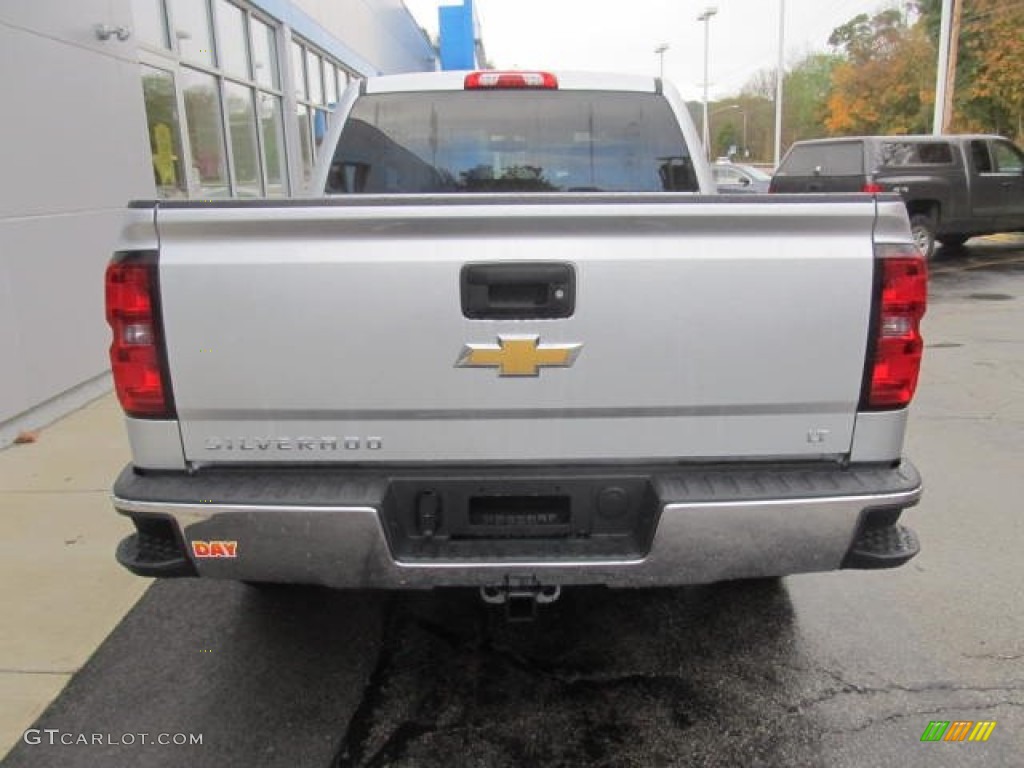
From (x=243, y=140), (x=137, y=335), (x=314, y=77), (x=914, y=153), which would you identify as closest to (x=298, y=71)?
(x=314, y=77)

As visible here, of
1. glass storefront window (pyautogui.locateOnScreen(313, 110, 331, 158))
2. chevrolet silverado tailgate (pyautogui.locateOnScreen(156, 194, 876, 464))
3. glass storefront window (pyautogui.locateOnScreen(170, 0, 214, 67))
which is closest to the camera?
chevrolet silverado tailgate (pyautogui.locateOnScreen(156, 194, 876, 464))

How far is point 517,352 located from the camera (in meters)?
2.34

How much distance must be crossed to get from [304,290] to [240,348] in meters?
0.25

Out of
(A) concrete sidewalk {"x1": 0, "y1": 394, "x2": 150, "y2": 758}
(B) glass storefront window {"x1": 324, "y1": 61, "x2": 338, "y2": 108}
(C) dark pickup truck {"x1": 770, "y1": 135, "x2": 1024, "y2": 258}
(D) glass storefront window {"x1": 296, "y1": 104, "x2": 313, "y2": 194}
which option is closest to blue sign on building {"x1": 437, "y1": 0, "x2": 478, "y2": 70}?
(B) glass storefront window {"x1": 324, "y1": 61, "x2": 338, "y2": 108}

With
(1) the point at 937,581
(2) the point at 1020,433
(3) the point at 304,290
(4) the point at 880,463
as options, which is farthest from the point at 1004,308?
(3) the point at 304,290

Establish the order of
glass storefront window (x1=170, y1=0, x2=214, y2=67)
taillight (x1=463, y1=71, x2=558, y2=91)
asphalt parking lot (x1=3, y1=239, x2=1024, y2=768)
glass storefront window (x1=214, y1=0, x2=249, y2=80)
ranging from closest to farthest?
asphalt parking lot (x1=3, y1=239, x2=1024, y2=768) < taillight (x1=463, y1=71, x2=558, y2=91) < glass storefront window (x1=170, y1=0, x2=214, y2=67) < glass storefront window (x1=214, y1=0, x2=249, y2=80)

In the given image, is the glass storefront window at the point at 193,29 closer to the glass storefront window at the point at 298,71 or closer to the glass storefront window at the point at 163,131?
the glass storefront window at the point at 163,131

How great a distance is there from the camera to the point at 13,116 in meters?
5.47

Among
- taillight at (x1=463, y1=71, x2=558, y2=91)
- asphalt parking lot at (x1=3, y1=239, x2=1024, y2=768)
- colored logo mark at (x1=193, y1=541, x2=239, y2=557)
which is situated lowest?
asphalt parking lot at (x1=3, y1=239, x2=1024, y2=768)

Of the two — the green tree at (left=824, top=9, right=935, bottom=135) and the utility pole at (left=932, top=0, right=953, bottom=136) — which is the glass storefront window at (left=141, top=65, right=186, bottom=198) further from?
the green tree at (left=824, top=9, right=935, bottom=135)

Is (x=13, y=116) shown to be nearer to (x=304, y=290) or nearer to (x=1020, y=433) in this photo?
(x=304, y=290)

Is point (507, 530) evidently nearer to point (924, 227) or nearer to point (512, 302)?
point (512, 302)

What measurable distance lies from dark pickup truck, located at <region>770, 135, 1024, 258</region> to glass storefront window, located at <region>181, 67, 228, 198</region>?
870 cm

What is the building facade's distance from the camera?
5.53 m
